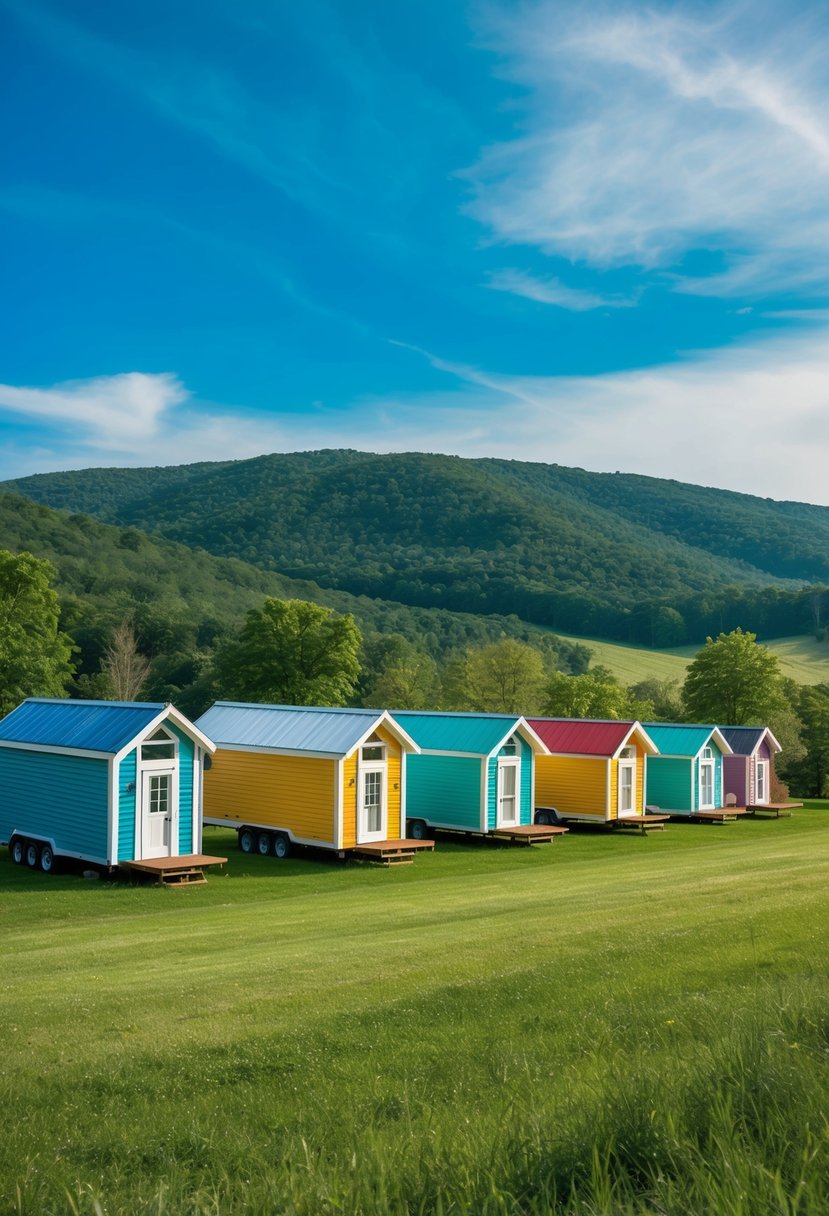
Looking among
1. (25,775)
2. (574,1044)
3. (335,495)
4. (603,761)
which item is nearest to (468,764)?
(603,761)

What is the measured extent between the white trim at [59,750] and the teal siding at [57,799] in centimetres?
12

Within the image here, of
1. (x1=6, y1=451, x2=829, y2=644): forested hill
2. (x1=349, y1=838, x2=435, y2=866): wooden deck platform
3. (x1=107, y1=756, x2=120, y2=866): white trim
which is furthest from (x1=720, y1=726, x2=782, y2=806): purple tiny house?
(x1=6, y1=451, x2=829, y2=644): forested hill

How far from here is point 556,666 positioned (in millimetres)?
98188

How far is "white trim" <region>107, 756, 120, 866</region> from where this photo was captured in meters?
23.7

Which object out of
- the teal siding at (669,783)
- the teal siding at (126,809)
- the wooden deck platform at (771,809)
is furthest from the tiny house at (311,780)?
the wooden deck platform at (771,809)

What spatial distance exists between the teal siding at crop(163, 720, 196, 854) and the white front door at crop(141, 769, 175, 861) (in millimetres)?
250

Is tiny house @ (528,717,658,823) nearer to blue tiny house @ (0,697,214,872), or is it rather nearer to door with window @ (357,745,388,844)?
door with window @ (357,745,388,844)

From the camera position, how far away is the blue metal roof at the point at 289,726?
28172 mm

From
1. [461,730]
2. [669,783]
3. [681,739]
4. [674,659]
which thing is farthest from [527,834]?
[674,659]

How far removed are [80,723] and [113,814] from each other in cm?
333

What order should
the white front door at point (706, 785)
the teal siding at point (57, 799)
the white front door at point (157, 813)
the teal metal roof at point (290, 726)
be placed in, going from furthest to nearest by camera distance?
1. the white front door at point (706, 785)
2. the teal metal roof at point (290, 726)
3. the white front door at point (157, 813)
4. the teal siding at point (57, 799)

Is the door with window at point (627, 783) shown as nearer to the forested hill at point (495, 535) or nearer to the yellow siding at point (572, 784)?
the yellow siding at point (572, 784)

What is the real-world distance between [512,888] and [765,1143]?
17794 millimetres

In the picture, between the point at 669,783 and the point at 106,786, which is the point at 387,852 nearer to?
the point at 106,786
